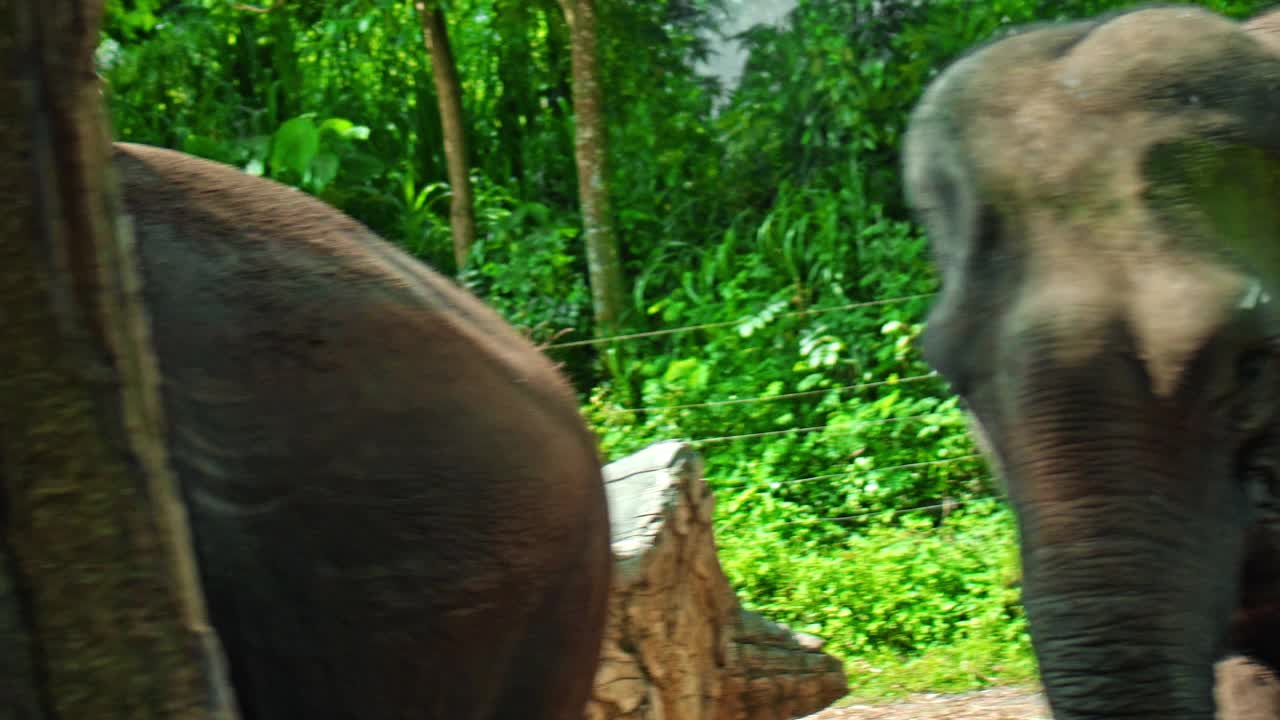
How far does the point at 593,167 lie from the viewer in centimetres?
858

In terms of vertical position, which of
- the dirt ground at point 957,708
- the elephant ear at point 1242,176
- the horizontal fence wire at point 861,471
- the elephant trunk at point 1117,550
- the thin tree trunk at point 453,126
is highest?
the thin tree trunk at point 453,126

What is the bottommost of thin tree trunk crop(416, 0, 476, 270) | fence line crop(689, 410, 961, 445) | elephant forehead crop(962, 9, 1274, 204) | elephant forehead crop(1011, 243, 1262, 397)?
fence line crop(689, 410, 961, 445)

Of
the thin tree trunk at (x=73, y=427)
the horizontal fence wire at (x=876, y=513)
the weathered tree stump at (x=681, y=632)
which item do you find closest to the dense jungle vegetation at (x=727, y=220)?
the horizontal fence wire at (x=876, y=513)

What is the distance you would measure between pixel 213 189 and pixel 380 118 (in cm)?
883

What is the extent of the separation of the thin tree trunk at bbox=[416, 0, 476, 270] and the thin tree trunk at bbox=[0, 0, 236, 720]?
324 inches

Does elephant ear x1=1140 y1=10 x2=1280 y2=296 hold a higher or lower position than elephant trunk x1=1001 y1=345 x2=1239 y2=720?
higher


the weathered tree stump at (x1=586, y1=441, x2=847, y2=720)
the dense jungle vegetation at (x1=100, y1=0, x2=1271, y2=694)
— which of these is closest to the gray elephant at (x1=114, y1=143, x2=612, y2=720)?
the weathered tree stump at (x1=586, y1=441, x2=847, y2=720)

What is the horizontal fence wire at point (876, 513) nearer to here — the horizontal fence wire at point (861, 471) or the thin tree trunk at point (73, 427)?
the horizontal fence wire at point (861, 471)

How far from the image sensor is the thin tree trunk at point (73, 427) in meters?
1.21

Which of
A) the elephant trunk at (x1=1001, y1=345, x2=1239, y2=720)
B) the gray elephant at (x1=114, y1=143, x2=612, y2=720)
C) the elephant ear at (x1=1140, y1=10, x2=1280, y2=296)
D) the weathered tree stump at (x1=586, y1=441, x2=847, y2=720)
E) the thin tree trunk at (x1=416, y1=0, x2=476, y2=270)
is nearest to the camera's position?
the gray elephant at (x1=114, y1=143, x2=612, y2=720)

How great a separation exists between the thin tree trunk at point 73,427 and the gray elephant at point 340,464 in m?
0.57

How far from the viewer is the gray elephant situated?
1825mm

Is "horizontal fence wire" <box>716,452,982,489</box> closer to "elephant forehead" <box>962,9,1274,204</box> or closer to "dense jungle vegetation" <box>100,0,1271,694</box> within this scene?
"dense jungle vegetation" <box>100,0,1271,694</box>

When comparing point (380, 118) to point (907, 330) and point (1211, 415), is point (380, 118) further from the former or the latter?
point (1211, 415)
